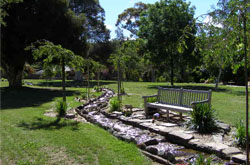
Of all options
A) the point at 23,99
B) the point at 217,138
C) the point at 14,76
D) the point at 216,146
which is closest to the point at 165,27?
the point at 23,99

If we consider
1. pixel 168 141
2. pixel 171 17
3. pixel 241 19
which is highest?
pixel 171 17

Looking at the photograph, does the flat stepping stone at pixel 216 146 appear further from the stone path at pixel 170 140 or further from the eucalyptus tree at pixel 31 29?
the eucalyptus tree at pixel 31 29

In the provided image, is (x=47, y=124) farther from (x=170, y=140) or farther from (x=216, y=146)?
(x=216, y=146)

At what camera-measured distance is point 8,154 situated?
181 inches

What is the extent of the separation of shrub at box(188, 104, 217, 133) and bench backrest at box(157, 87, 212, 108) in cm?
85

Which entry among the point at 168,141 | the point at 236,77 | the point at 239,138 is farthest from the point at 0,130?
the point at 236,77

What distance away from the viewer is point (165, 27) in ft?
70.7

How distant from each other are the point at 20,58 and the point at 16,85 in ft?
11.4

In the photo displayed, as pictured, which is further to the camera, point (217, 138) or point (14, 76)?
point (14, 76)

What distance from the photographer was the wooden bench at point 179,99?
7.06 metres

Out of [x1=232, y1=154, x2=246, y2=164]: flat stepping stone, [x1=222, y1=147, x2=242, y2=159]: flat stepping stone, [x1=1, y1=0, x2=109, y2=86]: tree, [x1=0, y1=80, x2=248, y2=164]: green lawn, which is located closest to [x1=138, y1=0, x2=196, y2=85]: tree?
[x1=1, y1=0, x2=109, y2=86]: tree

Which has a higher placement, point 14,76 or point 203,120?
point 14,76

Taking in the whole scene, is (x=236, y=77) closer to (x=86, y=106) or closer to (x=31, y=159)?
(x=86, y=106)

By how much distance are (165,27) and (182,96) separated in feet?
48.6
